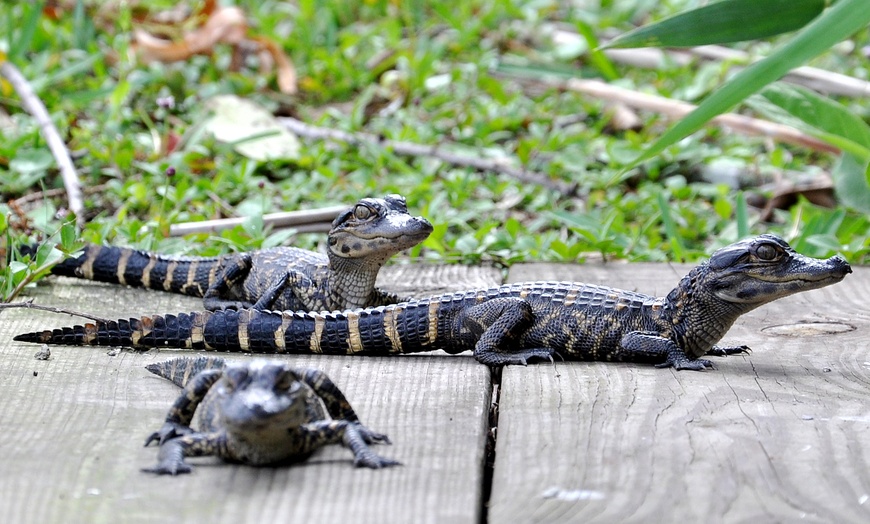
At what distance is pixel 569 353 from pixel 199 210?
2.67 m

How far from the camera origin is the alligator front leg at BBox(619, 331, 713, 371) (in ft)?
10.8

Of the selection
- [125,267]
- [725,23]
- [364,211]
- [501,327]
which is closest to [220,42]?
[125,267]

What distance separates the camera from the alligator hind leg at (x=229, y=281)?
14.3 ft

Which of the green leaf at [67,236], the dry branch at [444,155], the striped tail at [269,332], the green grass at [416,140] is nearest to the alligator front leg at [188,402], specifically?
the striped tail at [269,332]

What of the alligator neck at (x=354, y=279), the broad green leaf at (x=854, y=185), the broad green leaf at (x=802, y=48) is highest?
the broad green leaf at (x=802, y=48)

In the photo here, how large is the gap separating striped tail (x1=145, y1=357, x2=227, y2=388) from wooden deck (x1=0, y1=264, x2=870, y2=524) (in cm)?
3

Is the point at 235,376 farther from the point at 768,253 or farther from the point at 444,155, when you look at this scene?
the point at 444,155

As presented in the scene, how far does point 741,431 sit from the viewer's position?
101 inches

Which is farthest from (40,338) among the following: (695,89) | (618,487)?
(695,89)

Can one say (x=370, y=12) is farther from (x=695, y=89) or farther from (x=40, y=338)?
(x=40, y=338)

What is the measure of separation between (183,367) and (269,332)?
0.59m

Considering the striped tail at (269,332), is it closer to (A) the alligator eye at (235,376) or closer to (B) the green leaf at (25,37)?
(A) the alligator eye at (235,376)

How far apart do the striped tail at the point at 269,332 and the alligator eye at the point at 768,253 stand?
1.05 meters

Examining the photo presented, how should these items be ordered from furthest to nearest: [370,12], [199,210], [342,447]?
[370,12], [199,210], [342,447]
